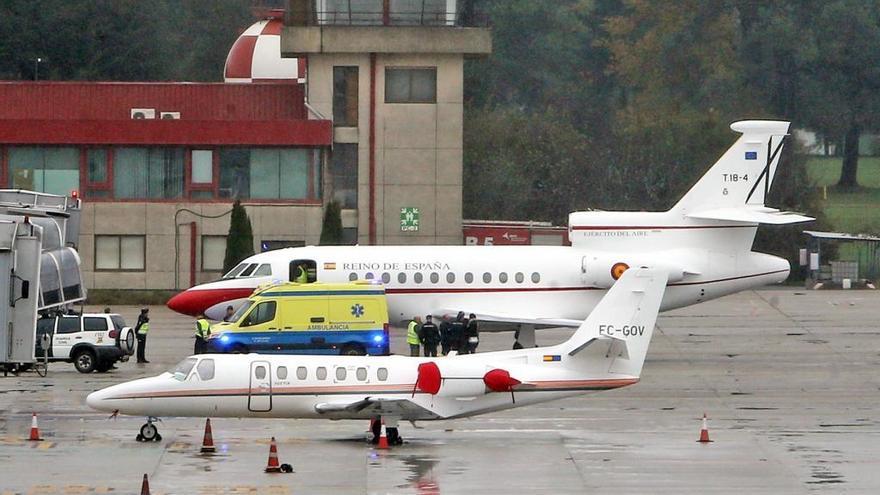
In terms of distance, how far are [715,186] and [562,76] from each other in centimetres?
7380

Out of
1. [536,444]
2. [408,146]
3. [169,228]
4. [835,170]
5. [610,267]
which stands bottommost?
[536,444]

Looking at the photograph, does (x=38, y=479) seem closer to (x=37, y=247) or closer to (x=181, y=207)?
(x=37, y=247)

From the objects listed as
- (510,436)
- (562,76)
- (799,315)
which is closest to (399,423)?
(510,436)

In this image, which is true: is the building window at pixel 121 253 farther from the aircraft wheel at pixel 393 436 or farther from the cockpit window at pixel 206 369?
the aircraft wheel at pixel 393 436

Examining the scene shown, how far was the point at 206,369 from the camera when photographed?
29188 mm

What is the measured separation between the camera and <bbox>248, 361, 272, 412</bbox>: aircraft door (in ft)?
95.3

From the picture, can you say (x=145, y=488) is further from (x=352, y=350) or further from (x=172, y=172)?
(x=172, y=172)

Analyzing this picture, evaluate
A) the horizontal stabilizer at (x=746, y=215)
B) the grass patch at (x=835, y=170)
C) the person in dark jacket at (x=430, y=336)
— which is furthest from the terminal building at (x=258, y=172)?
the grass patch at (x=835, y=170)

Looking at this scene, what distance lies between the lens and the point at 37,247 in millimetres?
24188

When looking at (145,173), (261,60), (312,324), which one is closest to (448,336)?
(312,324)

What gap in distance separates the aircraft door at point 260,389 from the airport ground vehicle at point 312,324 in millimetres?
10057

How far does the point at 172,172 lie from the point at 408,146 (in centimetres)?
837

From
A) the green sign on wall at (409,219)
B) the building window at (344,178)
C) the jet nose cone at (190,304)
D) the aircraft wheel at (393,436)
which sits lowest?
the aircraft wheel at (393,436)

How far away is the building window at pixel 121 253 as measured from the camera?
59.8 metres
